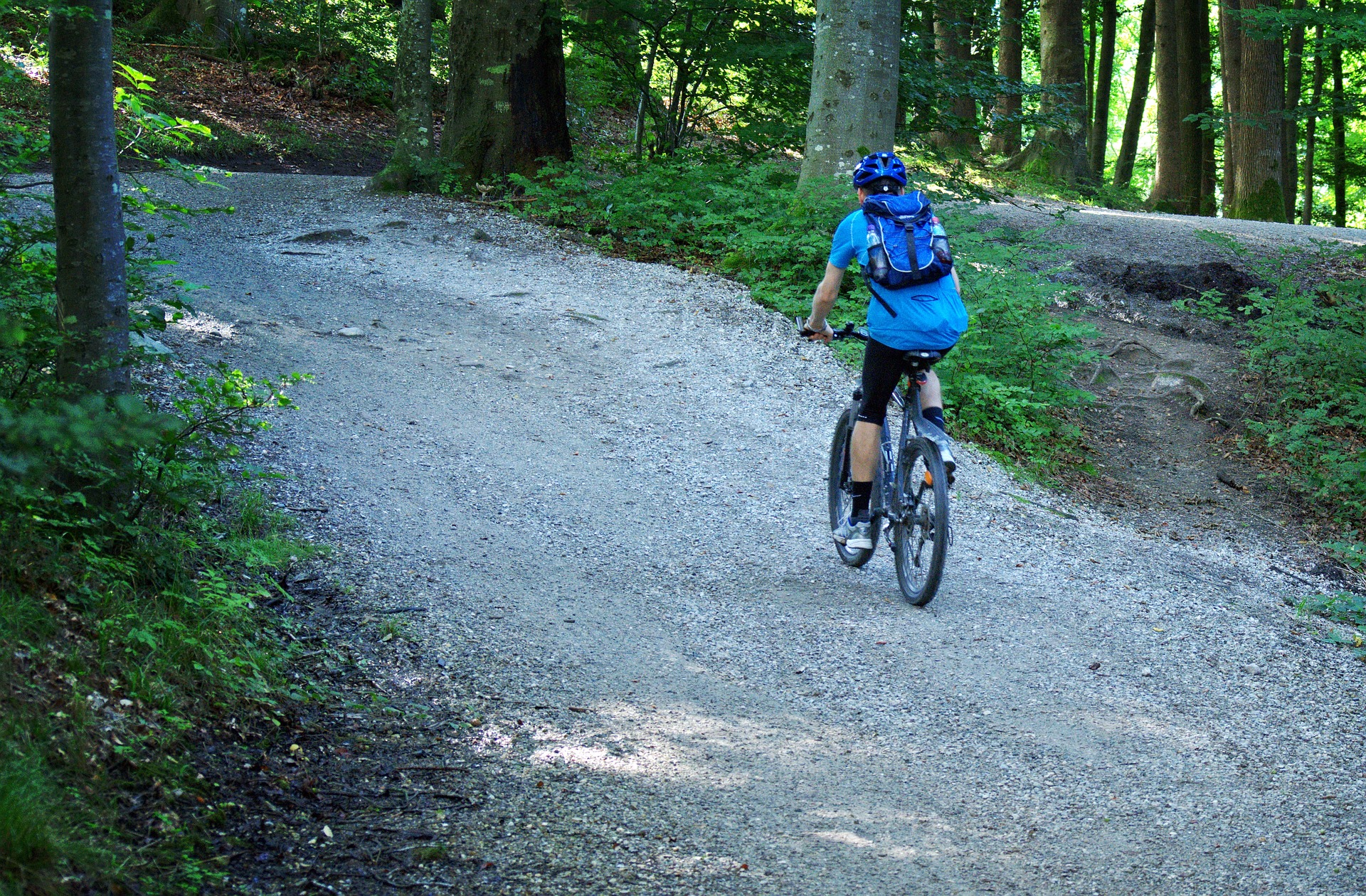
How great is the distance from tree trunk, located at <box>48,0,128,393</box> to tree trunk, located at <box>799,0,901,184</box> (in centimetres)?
797

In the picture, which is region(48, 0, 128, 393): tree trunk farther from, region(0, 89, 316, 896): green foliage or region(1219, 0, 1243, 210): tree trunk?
region(1219, 0, 1243, 210): tree trunk

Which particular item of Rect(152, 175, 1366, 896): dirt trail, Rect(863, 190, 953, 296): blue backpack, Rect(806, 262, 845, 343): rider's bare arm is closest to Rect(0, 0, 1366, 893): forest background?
Rect(152, 175, 1366, 896): dirt trail

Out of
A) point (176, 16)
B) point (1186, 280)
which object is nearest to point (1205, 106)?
point (1186, 280)

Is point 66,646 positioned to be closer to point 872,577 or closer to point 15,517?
point 15,517

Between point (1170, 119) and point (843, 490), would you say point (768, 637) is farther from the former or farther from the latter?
point (1170, 119)

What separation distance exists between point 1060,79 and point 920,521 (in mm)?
18996

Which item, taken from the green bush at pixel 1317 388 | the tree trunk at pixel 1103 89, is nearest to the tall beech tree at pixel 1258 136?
the tree trunk at pixel 1103 89

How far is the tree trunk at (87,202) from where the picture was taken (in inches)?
157

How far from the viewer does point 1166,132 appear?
22.9 meters

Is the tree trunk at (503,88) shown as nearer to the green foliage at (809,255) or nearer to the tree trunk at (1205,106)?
the green foliage at (809,255)

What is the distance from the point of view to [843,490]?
6.34 metres

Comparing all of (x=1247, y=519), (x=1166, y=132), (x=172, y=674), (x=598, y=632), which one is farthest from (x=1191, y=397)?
(x=1166, y=132)

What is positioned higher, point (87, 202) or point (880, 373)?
point (87, 202)

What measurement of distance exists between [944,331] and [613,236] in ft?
26.8
